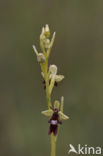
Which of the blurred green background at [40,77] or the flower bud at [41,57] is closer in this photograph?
the flower bud at [41,57]

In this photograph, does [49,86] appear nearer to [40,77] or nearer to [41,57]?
[41,57]

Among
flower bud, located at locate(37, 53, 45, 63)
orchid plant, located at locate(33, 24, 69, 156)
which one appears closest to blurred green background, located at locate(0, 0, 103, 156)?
orchid plant, located at locate(33, 24, 69, 156)

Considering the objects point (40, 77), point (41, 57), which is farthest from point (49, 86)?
point (40, 77)

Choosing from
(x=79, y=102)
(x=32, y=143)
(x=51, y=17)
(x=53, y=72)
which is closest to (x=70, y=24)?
(x=51, y=17)

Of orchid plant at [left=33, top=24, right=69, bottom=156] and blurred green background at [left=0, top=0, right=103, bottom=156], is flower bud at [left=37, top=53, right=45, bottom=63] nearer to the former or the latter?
orchid plant at [left=33, top=24, right=69, bottom=156]

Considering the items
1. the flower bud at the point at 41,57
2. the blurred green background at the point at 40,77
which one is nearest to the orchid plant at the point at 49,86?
the flower bud at the point at 41,57

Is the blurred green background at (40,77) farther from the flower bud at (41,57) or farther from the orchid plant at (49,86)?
the flower bud at (41,57)

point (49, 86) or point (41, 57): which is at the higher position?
point (41, 57)

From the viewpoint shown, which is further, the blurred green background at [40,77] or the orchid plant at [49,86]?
the blurred green background at [40,77]

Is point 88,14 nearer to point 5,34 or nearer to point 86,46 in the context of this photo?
point 86,46
